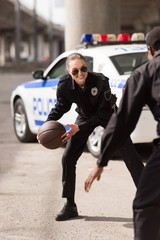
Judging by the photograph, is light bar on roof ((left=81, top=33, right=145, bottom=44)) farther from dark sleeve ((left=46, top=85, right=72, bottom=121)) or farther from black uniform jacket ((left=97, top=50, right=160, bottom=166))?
black uniform jacket ((left=97, top=50, right=160, bottom=166))

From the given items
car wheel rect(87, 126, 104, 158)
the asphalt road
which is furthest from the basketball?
car wheel rect(87, 126, 104, 158)

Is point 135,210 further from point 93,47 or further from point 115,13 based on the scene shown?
point 115,13

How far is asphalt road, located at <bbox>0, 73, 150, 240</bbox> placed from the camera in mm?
5148

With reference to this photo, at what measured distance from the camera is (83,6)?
52.7 ft

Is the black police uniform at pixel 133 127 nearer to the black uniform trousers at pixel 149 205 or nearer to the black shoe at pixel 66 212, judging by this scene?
the black uniform trousers at pixel 149 205

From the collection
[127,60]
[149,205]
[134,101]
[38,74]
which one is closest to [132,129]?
[134,101]

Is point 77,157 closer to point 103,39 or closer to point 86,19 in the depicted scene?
point 103,39

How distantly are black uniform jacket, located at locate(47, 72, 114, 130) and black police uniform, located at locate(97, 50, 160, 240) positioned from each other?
72.6 inches

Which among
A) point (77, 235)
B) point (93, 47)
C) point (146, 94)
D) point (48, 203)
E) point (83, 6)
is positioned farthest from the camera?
point (83, 6)

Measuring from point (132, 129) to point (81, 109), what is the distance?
2.15 metres

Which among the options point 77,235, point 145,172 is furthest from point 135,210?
point 77,235

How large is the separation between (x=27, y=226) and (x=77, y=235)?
1.75 feet

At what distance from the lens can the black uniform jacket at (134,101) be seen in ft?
10.8

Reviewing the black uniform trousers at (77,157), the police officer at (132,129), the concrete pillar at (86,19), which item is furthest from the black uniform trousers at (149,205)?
the concrete pillar at (86,19)
